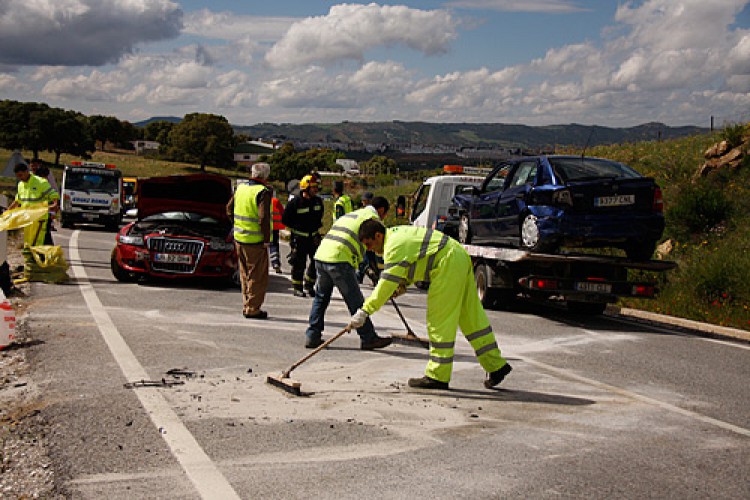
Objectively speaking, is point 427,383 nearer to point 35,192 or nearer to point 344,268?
point 344,268

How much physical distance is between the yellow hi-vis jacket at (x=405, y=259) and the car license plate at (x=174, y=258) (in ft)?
23.1

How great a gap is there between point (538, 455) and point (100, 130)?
150 metres

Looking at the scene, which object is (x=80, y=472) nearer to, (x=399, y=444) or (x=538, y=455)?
(x=399, y=444)

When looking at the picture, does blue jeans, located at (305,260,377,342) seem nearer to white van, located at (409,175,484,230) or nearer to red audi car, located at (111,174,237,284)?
red audi car, located at (111,174,237,284)

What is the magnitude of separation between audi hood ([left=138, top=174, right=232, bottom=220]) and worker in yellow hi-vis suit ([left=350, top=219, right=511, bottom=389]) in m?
8.17

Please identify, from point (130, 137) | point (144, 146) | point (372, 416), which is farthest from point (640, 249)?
point (144, 146)

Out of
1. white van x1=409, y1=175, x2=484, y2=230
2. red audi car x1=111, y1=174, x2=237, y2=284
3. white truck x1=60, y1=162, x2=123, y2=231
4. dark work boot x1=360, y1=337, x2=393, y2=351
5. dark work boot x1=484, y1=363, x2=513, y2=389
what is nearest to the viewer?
dark work boot x1=484, y1=363, x2=513, y2=389

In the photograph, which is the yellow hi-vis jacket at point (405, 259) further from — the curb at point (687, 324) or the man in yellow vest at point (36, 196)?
the man in yellow vest at point (36, 196)

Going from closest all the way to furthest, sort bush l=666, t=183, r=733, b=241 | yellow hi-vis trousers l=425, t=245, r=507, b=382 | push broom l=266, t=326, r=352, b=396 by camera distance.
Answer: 1. push broom l=266, t=326, r=352, b=396
2. yellow hi-vis trousers l=425, t=245, r=507, b=382
3. bush l=666, t=183, r=733, b=241

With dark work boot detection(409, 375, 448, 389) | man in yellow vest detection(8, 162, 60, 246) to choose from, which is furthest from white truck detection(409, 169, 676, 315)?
man in yellow vest detection(8, 162, 60, 246)

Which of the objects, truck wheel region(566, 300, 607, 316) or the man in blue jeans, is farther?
truck wheel region(566, 300, 607, 316)

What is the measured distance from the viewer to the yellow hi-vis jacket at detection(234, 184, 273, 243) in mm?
10945

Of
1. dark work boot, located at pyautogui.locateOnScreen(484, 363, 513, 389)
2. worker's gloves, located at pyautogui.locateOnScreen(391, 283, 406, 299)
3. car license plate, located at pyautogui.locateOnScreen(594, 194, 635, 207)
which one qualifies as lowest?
dark work boot, located at pyautogui.locateOnScreen(484, 363, 513, 389)

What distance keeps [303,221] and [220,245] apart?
1498 millimetres
